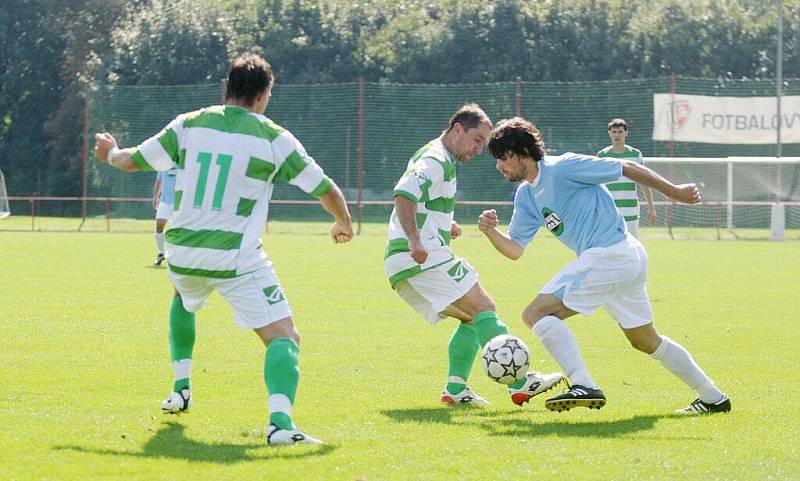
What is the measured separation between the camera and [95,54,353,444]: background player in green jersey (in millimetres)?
6188

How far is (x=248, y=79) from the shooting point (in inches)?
248

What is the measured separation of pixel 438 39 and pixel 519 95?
9.23 metres

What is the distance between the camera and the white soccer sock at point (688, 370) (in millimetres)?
7129

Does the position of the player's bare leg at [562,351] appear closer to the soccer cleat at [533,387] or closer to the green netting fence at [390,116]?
the soccer cleat at [533,387]

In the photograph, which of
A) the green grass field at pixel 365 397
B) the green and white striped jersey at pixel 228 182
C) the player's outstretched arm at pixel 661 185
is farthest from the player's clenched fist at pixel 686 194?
the green and white striped jersey at pixel 228 182

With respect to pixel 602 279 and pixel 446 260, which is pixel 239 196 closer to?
pixel 446 260

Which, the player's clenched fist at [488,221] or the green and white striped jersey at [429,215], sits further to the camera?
the green and white striped jersey at [429,215]

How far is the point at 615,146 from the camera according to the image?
47.3ft

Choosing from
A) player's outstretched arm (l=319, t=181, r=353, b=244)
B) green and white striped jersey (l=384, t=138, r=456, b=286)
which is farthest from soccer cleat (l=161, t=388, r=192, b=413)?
green and white striped jersey (l=384, t=138, r=456, b=286)

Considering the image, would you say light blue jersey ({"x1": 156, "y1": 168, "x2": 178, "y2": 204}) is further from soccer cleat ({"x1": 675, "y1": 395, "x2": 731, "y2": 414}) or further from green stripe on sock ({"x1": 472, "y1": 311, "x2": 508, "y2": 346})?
soccer cleat ({"x1": 675, "y1": 395, "x2": 731, "y2": 414})

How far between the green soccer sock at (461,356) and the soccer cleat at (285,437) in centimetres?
170

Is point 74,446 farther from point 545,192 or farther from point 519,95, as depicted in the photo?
point 519,95

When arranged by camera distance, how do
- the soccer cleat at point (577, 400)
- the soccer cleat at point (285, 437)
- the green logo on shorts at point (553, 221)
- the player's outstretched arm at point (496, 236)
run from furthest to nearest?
1. the player's outstretched arm at point (496, 236)
2. the green logo on shorts at point (553, 221)
3. the soccer cleat at point (577, 400)
4. the soccer cleat at point (285, 437)

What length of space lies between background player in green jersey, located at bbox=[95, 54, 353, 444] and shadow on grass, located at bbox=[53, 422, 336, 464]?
9.2 inches
